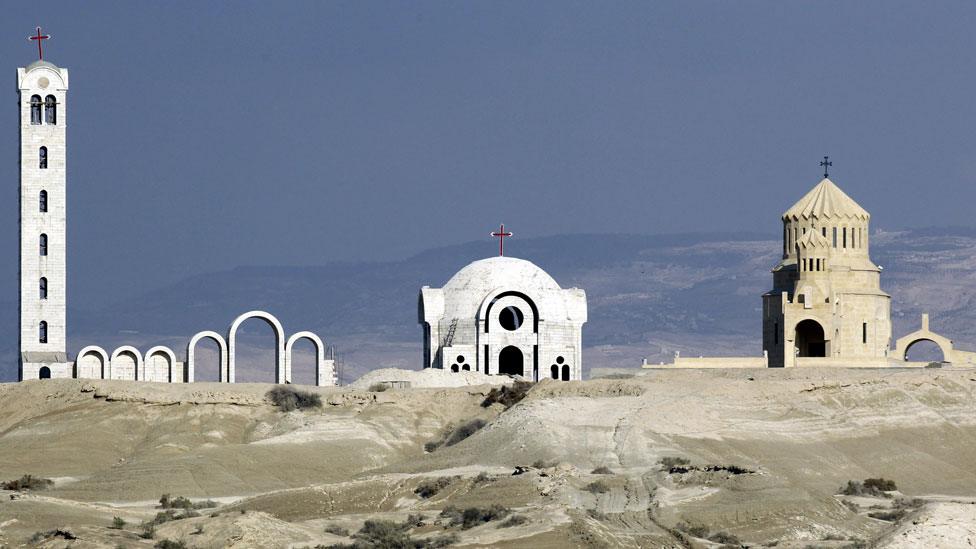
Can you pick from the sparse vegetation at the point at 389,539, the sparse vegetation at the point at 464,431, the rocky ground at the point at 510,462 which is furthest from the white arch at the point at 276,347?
the sparse vegetation at the point at 389,539

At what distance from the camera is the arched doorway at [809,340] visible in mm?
79375

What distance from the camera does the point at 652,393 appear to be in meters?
57.3

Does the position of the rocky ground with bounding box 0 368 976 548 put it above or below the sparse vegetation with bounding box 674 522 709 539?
above

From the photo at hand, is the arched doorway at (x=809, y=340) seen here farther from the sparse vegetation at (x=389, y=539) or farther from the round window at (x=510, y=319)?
the sparse vegetation at (x=389, y=539)

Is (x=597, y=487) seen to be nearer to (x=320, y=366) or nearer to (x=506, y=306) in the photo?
(x=320, y=366)

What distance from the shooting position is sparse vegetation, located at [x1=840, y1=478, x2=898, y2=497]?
48125mm

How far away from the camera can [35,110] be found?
6744 cm

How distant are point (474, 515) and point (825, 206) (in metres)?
43.4

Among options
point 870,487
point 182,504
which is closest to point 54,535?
point 182,504

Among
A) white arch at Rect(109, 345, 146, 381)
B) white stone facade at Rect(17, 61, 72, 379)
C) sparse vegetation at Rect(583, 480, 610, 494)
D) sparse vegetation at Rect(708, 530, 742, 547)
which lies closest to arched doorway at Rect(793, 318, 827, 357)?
white arch at Rect(109, 345, 146, 381)

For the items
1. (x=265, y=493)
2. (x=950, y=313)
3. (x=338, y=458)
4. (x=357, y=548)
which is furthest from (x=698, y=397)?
(x=950, y=313)

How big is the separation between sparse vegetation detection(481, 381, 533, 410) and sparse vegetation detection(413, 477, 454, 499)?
1407cm

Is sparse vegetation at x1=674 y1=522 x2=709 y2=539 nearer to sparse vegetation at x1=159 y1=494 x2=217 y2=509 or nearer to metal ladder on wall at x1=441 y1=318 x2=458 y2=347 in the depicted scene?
sparse vegetation at x1=159 y1=494 x2=217 y2=509

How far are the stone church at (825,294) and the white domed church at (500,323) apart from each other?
32.6 ft
